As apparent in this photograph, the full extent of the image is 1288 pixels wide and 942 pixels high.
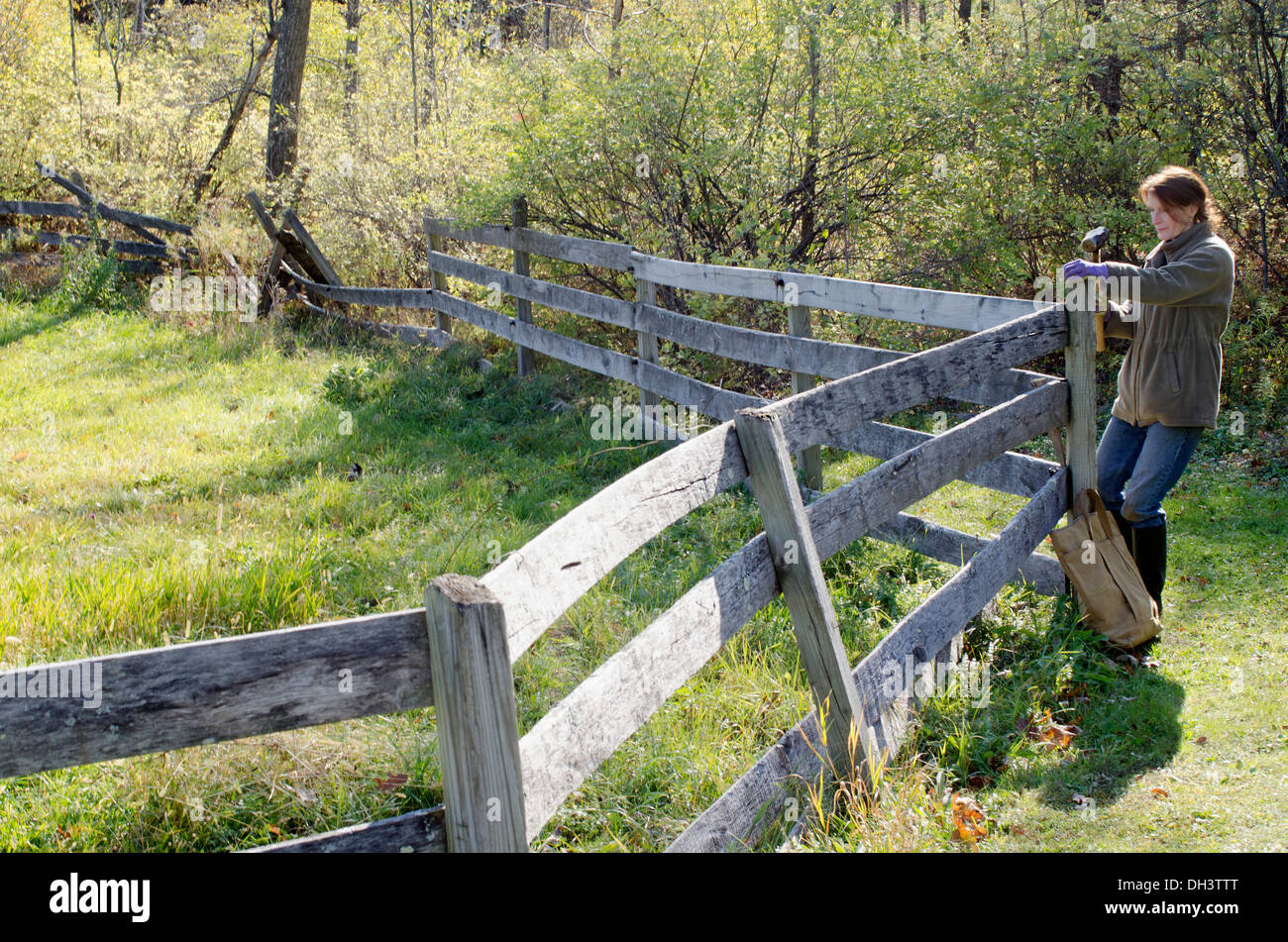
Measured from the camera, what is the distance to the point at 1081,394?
15.1ft

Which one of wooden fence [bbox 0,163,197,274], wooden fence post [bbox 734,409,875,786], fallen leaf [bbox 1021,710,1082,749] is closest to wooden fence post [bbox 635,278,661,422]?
fallen leaf [bbox 1021,710,1082,749]

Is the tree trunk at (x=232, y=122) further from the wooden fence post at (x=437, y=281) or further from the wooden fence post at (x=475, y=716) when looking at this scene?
the wooden fence post at (x=475, y=716)

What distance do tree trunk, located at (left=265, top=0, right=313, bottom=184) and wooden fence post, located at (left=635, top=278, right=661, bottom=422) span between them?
1057cm

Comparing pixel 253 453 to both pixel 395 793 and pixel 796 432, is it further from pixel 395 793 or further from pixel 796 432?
pixel 796 432

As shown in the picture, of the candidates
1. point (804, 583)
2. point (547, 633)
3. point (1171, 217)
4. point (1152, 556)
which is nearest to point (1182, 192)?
point (1171, 217)

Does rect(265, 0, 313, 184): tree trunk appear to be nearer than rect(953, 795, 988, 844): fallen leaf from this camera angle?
No

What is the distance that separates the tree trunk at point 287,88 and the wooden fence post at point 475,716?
1553cm

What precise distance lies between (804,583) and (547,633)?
188 centimetres

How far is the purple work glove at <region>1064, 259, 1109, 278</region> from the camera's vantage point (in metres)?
4.26

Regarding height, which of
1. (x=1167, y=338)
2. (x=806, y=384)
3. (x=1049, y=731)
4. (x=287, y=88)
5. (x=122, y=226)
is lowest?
(x=1049, y=731)

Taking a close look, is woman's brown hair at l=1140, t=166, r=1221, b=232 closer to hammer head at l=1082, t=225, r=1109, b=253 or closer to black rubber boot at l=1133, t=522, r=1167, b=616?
hammer head at l=1082, t=225, r=1109, b=253

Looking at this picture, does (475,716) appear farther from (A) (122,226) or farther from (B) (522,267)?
(A) (122,226)

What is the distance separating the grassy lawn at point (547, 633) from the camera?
10.6 feet

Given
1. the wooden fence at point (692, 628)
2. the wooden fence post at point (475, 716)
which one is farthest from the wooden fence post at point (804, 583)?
the wooden fence post at point (475, 716)
